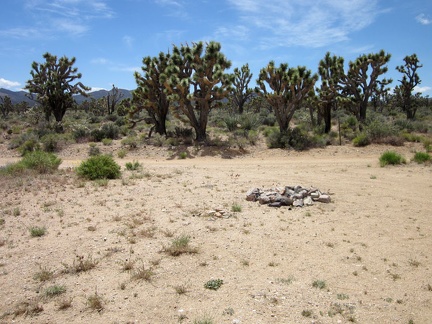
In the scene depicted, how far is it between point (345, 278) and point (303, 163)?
1115 centimetres

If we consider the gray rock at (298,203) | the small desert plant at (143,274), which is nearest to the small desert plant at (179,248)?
the small desert plant at (143,274)

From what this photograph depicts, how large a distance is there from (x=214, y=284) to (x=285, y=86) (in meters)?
17.5

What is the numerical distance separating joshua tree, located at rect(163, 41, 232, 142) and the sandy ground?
962cm

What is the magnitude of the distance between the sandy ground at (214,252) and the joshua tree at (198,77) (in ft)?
31.6

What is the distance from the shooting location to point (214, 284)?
4.98 meters

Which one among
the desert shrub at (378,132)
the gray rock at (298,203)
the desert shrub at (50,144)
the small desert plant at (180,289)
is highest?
the desert shrub at (378,132)

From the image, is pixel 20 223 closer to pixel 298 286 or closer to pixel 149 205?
pixel 149 205

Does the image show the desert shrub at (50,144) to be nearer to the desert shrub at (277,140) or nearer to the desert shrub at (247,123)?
the desert shrub at (247,123)

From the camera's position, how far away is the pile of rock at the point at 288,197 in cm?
889

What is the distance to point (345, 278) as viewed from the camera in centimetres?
523

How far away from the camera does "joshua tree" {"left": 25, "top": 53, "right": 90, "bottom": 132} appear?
26.2 metres

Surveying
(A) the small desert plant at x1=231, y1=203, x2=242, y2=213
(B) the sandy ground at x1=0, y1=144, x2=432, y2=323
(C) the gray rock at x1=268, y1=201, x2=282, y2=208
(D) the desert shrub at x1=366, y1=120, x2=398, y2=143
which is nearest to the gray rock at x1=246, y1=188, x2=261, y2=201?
(B) the sandy ground at x1=0, y1=144, x2=432, y2=323

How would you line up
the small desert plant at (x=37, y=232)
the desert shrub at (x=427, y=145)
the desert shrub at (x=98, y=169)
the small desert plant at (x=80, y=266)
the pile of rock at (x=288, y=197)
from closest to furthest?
the small desert plant at (x=80, y=266)
the small desert plant at (x=37, y=232)
the pile of rock at (x=288, y=197)
the desert shrub at (x=98, y=169)
the desert shrub at (x=427, y=145)

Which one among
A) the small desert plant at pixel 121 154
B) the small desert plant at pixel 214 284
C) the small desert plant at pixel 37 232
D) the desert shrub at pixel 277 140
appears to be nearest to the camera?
the small desert plant at pixel 214 284
